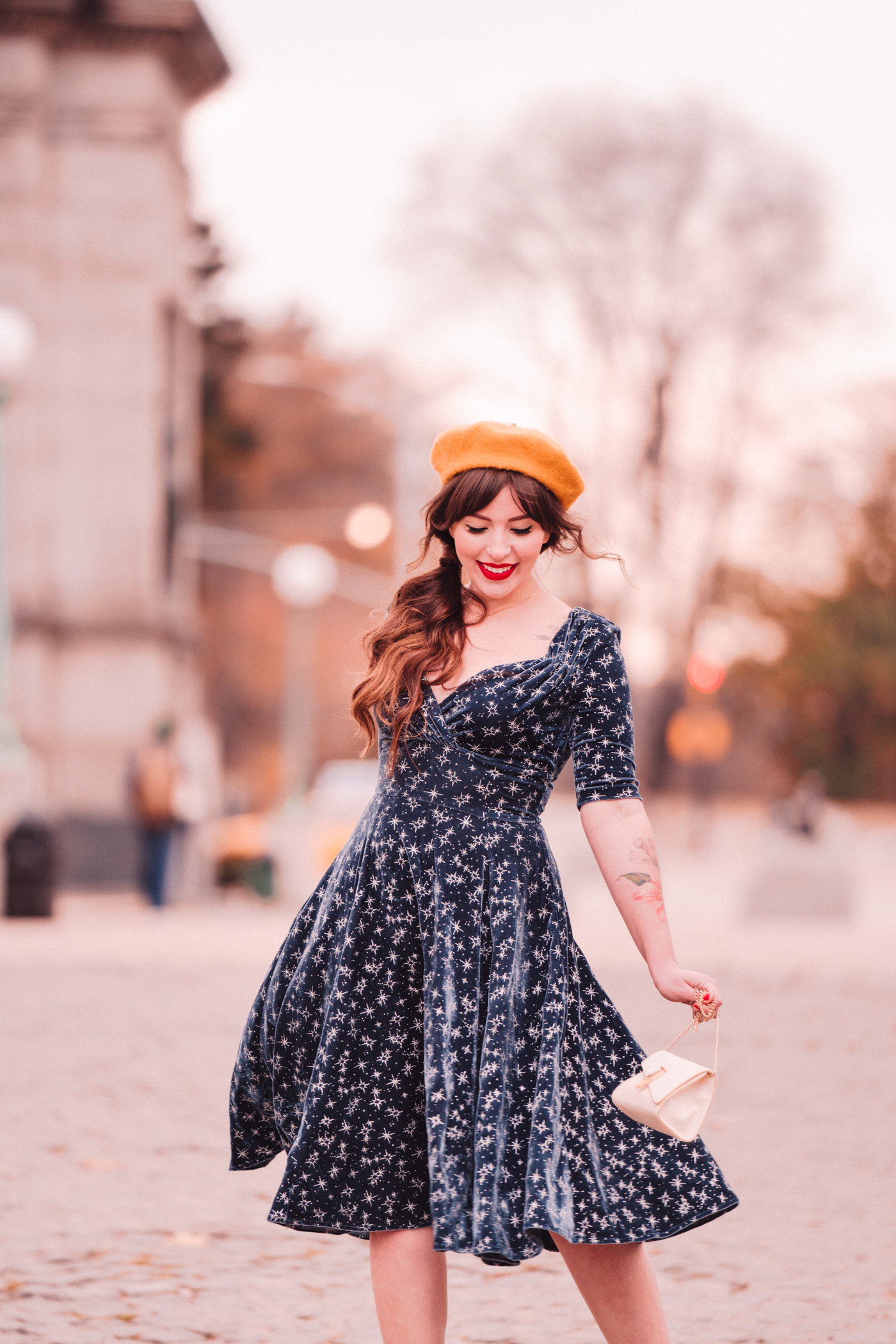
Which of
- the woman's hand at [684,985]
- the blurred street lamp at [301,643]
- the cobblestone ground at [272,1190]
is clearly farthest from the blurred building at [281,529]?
the woman's hand at [684,985]

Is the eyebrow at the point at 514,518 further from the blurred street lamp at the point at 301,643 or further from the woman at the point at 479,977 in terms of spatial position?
the blurred street lamp at the point at 301,643

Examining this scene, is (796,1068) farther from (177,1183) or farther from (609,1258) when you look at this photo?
(609,1258)

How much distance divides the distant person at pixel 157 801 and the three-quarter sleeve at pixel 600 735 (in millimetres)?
14108

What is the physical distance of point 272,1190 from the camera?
19.2 feet

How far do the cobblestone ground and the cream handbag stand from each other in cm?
147

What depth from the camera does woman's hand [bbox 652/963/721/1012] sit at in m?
3.00

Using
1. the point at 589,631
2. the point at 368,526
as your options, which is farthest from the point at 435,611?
the point at 368,526

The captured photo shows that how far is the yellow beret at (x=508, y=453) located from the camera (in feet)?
10.6

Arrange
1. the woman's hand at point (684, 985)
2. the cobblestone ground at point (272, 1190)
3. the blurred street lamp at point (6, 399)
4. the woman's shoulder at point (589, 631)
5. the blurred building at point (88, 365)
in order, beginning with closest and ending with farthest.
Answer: the woman's hand at point (684, 985) → the woman's shoulder at point (589, 631) → the cobblestone ground at point (272, 1190) → the blurred street lamp at point (6, 399) → the blurred building at point (88, 365)

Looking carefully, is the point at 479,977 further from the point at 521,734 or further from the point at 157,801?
the point at 157,801

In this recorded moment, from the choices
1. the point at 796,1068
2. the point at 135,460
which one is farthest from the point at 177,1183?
the point at 135,460

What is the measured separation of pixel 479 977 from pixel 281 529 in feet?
132

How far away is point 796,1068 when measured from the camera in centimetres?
828

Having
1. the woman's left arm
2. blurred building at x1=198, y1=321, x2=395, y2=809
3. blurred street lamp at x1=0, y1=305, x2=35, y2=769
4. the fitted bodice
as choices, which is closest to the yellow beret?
the fitted bodice
